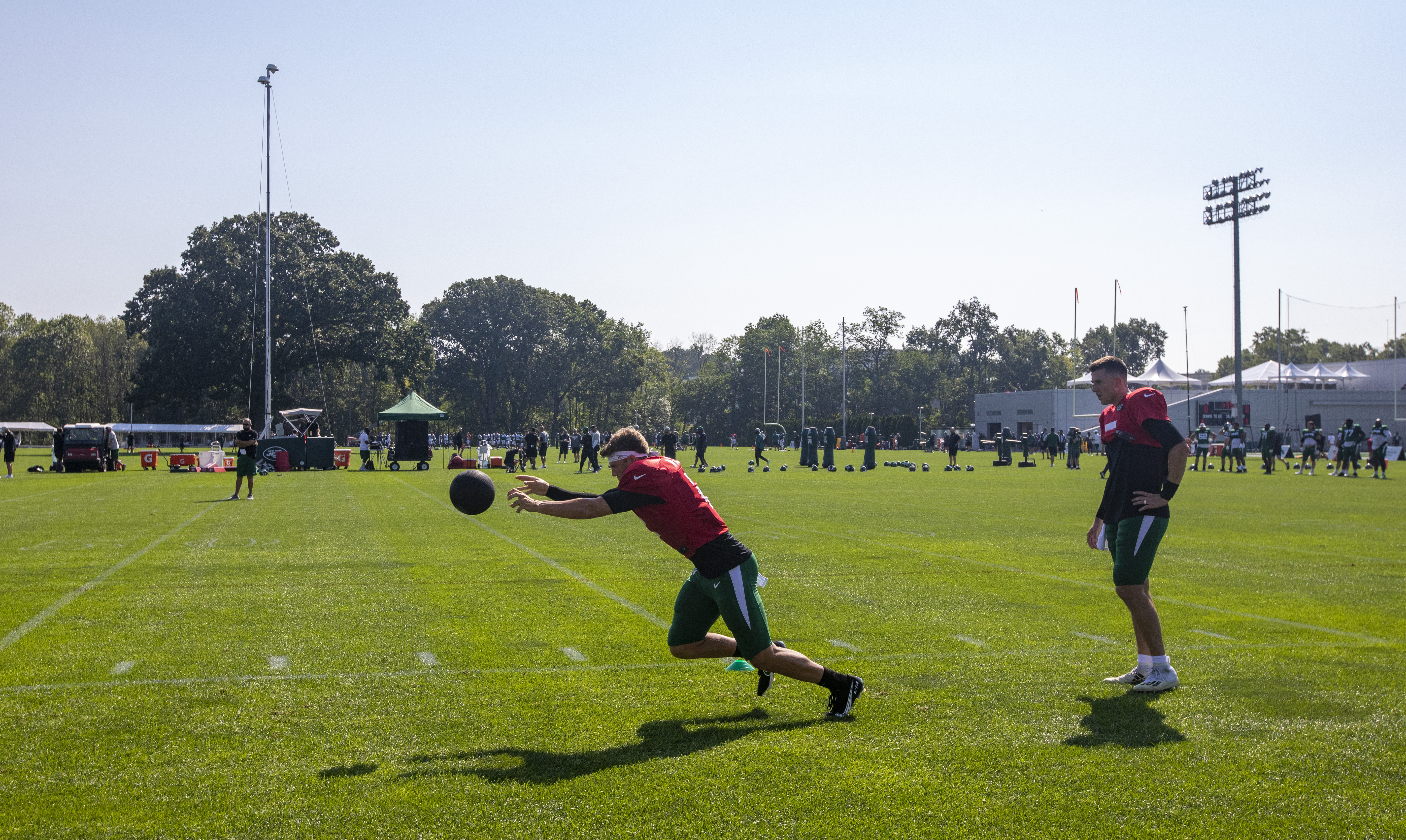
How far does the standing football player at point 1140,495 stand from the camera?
6.49 meters

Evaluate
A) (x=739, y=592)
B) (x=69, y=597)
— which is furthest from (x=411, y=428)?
(x=739, y=592)

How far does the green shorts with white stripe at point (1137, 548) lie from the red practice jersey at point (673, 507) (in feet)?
8.48

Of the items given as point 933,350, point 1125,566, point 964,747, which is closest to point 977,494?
point 1125,566

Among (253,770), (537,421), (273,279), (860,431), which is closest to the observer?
(253,770)

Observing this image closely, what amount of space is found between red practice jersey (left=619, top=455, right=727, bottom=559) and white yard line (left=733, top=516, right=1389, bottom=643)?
543 centimetres

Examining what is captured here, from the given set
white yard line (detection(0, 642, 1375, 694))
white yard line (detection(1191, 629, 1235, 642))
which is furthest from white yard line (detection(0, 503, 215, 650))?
white yard line (detection(1191, 629, 1235, 642))

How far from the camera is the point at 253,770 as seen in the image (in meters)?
4.87

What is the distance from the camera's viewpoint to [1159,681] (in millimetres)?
6406

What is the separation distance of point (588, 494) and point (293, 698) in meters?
2.13

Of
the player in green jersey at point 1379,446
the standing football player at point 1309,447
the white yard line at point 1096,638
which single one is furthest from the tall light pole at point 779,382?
the white yard line at point 1096,638

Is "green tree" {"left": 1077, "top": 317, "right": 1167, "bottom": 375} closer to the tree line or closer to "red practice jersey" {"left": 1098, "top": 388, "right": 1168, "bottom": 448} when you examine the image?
the tree line

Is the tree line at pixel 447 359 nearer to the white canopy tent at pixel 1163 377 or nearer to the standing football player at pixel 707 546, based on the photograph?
the white canopy tent at pixel 1163 377

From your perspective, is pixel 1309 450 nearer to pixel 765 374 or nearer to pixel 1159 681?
pixel 1159 681

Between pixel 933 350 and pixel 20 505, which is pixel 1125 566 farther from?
pixel 933 350
